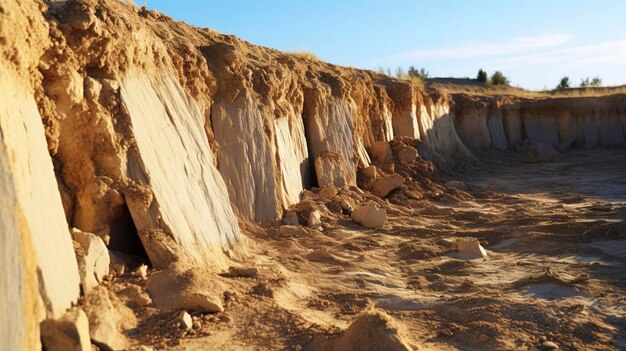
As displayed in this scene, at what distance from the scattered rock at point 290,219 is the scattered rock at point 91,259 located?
3.57 m

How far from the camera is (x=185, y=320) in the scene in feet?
12.8

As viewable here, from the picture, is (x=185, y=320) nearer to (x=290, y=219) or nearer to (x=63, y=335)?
(x=63, y=335)

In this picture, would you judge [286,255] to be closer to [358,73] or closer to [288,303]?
[288,303]

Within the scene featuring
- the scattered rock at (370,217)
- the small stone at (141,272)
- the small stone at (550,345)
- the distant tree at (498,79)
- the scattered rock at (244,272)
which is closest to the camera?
the small stone at (550,345)

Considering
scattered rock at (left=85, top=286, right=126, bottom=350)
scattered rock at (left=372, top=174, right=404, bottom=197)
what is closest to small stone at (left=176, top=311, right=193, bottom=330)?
scattered rock at (left=85, top=286, right=126, bottom=350)

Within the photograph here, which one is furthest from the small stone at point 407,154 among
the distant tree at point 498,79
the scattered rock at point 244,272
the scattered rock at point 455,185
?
the distant tree at point 498,79

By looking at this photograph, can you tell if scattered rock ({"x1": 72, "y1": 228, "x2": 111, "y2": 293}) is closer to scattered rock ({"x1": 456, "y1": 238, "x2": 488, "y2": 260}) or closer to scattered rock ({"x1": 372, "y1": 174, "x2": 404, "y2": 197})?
scattered rock ({"x1": 456, "y1": 238, "x2": 488, "y2": 260})

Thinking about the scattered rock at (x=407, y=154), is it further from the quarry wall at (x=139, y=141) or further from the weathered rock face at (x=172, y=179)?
the weathered rock face at (x=172, y=179)

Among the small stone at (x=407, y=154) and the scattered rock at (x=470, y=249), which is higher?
the small stone at (x=407, y=154)

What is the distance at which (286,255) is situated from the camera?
6500mm

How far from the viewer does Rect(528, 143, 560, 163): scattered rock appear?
18734mm

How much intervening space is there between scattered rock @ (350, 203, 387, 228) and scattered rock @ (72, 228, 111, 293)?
4635 millimetres

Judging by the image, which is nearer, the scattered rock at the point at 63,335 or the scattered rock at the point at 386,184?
the scattered rock at the point at 63,335

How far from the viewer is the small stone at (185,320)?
3.88 meters
